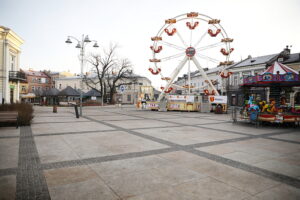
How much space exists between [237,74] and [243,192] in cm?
4537

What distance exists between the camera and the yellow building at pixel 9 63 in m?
23.5

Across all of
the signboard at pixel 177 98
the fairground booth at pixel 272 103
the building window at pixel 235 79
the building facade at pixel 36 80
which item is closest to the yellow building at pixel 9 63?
the signboard at pixel 177 98

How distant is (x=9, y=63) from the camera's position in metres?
25.1

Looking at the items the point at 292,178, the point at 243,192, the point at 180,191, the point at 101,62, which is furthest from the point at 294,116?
the point at 101,62

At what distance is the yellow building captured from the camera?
925 inches

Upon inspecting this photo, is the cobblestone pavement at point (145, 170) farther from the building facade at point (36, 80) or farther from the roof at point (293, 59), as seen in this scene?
the building facade at point (36, 80)

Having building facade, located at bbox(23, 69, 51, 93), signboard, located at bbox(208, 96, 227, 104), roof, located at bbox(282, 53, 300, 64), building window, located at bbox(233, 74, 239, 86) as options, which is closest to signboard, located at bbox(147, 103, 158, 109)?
signboard, located at bbox(208, 96, 227, 104)

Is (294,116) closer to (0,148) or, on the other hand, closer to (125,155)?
(125,155)

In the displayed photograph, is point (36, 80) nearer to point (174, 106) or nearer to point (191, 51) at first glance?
point (174, 106)

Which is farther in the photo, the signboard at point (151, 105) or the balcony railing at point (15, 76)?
the signboard at point (151, 105)

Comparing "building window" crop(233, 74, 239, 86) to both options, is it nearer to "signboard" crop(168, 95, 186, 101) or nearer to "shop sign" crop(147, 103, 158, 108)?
"signboard" crop(168, 95, 186, 101)

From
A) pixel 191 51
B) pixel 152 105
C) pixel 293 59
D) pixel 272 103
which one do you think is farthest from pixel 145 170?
pixel 293 59

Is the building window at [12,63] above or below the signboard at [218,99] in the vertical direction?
above

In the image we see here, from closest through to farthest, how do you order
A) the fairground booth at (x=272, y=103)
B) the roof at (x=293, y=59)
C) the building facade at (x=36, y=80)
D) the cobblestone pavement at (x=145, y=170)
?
the cobblestone pavement at (x=145, y=170) < the fairground booth at (x=272, y=103) < the roof at (x=293, y=59) < the building facade at (x=36, y=80)
